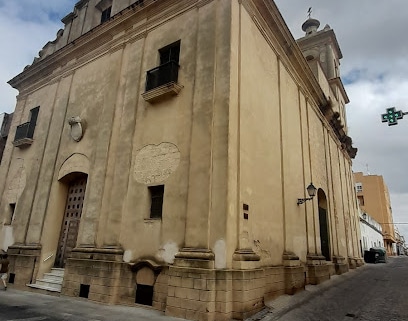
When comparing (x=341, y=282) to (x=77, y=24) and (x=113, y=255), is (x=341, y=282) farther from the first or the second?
(x=77, y=24)

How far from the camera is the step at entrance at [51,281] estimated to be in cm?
974

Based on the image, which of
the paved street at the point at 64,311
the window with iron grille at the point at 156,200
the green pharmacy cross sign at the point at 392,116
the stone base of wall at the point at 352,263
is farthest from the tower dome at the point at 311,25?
the paved street at the point at 64,311

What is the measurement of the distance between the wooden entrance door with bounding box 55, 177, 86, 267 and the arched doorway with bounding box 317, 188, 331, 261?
34.7ft

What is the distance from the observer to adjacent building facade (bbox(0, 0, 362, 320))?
24.0 ft

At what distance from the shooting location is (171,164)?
8.45 meters

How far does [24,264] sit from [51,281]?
4.87 feet

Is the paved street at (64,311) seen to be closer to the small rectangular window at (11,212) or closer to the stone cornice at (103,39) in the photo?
the small rectangular window at (11,212)

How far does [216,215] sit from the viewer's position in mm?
7113

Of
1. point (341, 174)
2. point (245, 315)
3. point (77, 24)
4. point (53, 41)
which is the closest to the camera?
point (245, 315)

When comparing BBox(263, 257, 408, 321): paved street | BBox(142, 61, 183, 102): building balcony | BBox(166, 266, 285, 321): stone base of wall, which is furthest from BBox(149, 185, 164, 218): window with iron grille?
BBox(263, 257, 408, 321): paved street

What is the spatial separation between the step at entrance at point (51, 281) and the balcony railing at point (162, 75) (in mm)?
6720

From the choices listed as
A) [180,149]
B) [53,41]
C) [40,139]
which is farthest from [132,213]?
[53,41]

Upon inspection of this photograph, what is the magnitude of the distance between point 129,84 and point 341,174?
15809 mm

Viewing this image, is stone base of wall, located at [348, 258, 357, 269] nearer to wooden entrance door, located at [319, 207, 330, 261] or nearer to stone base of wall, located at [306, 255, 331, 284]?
wooden entrance door, located at [319, 207, 330, 261]
